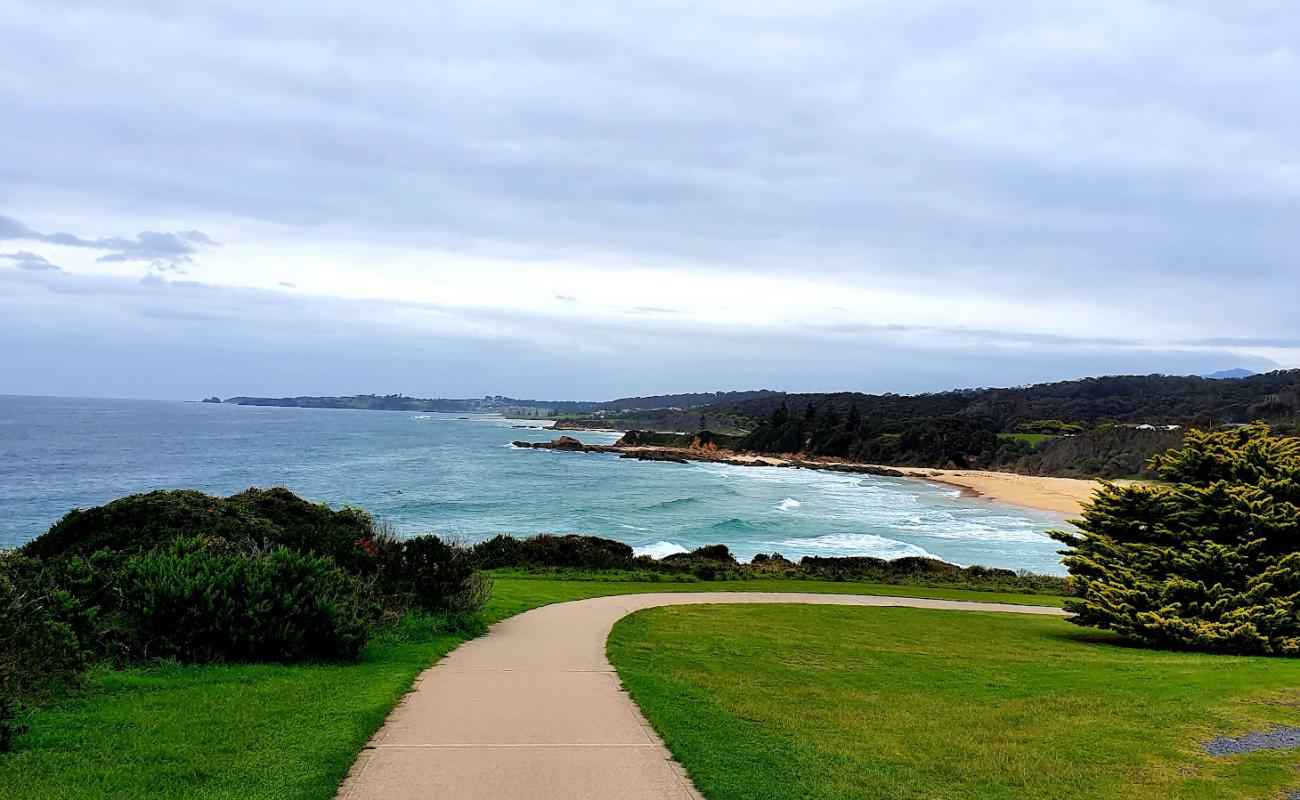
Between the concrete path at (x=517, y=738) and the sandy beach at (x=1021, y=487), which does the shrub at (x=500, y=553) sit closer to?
the concrete path at (x=517, y=738)

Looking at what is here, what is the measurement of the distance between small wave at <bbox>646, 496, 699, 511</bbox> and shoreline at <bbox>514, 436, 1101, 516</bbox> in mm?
22184

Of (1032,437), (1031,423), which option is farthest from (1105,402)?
(1032,437)

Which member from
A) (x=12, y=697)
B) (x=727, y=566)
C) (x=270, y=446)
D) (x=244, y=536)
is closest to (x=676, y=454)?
(x=270, y=446)

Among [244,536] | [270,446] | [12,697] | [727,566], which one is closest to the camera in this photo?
[12,697]

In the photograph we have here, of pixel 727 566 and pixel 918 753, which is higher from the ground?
pixel 918 753

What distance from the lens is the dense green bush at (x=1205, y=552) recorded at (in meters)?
13.7

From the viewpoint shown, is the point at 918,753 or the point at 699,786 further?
the point at 918,753

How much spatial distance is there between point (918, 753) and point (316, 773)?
15.3 ft

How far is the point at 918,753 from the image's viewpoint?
6910 millimetres

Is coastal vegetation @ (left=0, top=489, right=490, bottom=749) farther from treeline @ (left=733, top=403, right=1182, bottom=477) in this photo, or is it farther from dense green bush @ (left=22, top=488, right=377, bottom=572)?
treeline @ (left=733, top=403, right=1182, bottom=477)

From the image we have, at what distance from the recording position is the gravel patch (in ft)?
22.9

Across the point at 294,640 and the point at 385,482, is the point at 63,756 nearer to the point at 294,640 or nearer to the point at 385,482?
the point at 294,640

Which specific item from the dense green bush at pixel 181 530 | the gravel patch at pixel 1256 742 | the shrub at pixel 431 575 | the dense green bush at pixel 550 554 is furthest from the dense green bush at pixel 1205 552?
the dense green bush at pixel 550 554

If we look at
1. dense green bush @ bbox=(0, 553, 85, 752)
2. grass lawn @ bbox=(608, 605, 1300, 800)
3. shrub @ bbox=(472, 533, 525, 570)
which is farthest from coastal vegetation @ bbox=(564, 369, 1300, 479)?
dense green bush @ bbox=(0, 553, 85, 752)
